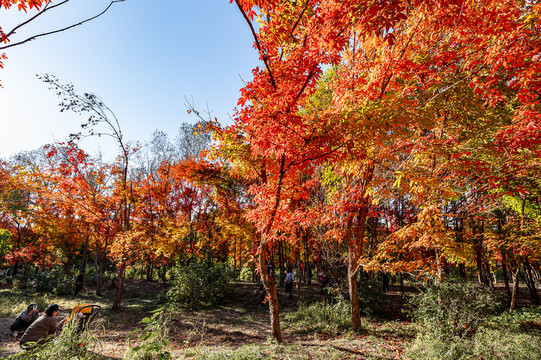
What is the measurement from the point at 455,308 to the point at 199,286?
10.2 meters

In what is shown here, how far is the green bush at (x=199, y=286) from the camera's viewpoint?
11.5 m


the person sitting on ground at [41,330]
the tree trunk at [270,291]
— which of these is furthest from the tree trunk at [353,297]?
the person sitting on ground at [41,330]

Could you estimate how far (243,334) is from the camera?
7582 millimetres

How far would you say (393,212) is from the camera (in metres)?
13.7

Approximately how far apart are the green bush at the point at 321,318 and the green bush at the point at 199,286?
14.6 feet

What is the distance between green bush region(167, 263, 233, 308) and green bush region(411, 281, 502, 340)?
900 cm

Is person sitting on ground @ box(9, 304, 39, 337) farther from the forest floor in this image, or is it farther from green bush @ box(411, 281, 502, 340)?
green bush @ box(411, 281, 502, 340)

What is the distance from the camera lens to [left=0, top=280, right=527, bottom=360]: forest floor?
514 centimetres

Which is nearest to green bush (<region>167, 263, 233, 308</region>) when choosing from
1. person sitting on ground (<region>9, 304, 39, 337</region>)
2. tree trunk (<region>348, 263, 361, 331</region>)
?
person sitting on ground (<region>9, 304, 39, 337</region>)

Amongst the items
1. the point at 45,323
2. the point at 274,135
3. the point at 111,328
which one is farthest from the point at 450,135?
the point at 111,328

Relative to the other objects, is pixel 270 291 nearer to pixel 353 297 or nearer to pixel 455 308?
pixel 353 297

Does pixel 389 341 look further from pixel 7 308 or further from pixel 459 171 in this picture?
pixel 7 308

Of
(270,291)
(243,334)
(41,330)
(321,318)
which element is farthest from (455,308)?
(41,330)

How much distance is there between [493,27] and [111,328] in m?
13.0
